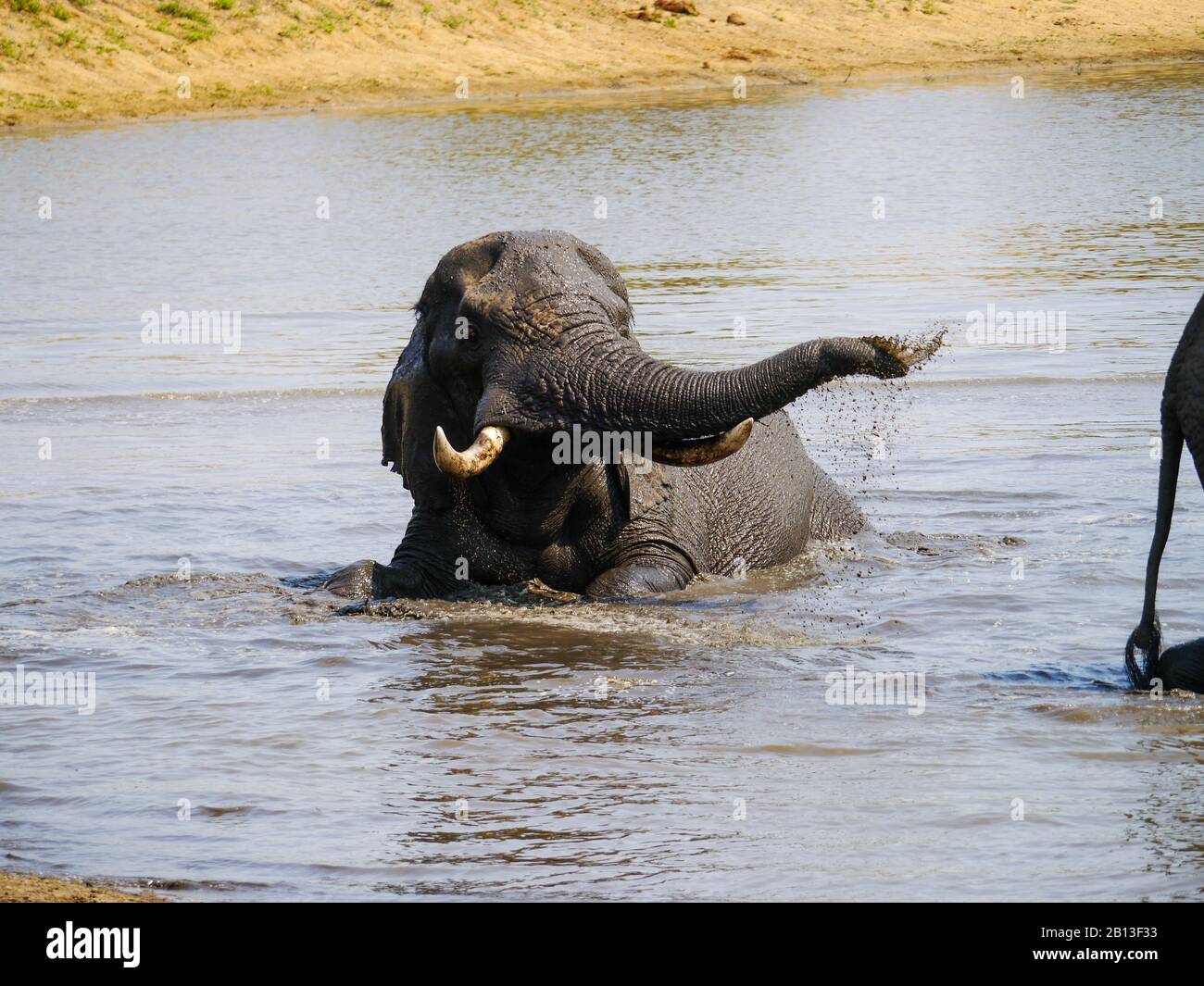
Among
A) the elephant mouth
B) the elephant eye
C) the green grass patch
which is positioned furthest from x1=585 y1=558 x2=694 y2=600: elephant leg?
the green grass patch

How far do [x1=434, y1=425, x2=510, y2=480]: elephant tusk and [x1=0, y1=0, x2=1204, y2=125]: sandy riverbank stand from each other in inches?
1329

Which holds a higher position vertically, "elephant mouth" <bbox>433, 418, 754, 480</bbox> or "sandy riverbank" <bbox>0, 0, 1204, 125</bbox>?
"sandy riverbank" <bbox>0, 0, 1204, 125</bbox>

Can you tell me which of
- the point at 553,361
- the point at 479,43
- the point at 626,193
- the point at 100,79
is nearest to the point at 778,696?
the point at 553,361

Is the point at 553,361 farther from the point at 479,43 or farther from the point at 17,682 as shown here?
the point at 479,43

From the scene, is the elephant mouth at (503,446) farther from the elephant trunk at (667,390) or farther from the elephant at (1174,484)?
the elephant at (1174,484)

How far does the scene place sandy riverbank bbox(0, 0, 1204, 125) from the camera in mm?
41438

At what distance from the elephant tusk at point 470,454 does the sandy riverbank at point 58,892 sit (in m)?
2.99

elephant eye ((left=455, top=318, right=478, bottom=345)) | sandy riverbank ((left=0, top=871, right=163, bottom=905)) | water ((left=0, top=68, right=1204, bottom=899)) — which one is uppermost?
elephant eye ((left=455, top=318, right=478, bottom=345))

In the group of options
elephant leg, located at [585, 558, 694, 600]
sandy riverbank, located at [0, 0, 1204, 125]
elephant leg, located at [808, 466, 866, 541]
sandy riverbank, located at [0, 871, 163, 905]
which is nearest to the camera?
sandy riverbank, located at [0, 871, 163, 905]

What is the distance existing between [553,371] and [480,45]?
1530 inches

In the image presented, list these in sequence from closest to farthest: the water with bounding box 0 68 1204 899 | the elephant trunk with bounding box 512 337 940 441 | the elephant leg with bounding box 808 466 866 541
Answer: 1. the water with bounding box 0 68 1204 899
2. the elephant trunk with bounding box 512 337 940 441
3. the elephant leg with bounding box 808 466 866 541

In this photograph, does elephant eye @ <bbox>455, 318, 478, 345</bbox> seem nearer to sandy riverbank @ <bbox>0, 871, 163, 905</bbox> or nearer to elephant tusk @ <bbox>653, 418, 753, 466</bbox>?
elephant tusk @ <bbox>653, 418, 753, 466</bbox>
